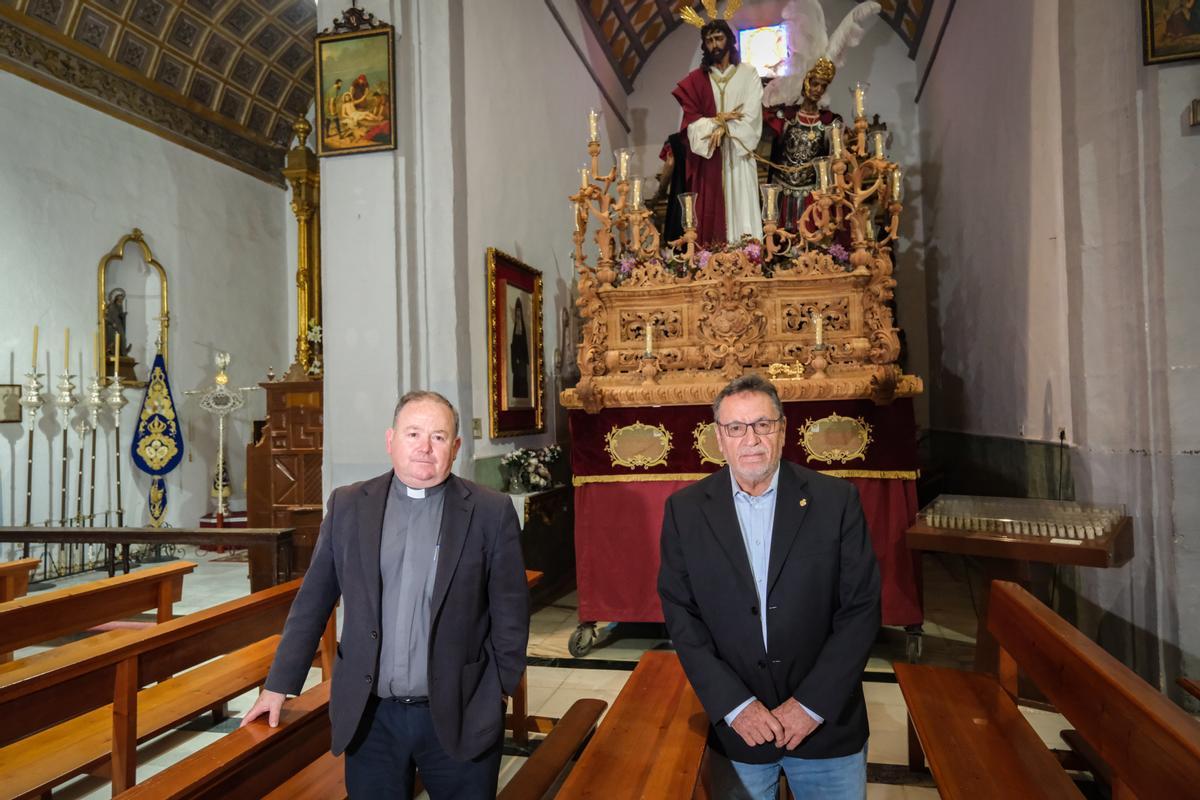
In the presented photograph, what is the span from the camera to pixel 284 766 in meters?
2.71

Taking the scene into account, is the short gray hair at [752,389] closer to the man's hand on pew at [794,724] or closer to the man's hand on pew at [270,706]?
the man's hand on pew at [794,724]

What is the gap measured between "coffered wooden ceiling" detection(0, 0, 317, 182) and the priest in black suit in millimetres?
8957

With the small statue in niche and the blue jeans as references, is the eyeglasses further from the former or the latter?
the small statue in niche

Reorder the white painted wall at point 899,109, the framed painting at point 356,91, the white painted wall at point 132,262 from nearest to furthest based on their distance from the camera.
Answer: the framed painting at point 356,91, the white painted wall at point 132,262, the white painted wall at point 899,109

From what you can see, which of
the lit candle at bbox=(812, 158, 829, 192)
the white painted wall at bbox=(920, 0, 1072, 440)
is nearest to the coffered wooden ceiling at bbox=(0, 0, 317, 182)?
the lit candle at bbox=(812, 158, 829, 192)

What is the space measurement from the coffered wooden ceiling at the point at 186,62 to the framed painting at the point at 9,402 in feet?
11.5

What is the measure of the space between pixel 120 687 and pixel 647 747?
1.88 m

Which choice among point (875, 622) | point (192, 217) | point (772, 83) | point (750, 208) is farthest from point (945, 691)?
point (192, 217)

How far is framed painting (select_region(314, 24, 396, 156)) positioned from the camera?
554 centimetres

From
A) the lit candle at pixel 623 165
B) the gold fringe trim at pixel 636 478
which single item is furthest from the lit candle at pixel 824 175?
the gold fringe trim at pixel 636 478

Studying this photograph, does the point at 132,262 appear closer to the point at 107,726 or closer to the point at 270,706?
the point at 107,726

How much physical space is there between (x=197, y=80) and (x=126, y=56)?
3.68ft

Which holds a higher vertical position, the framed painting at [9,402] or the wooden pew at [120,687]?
the framed painting at [9,402]

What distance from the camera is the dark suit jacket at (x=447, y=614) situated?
220 centimetres
